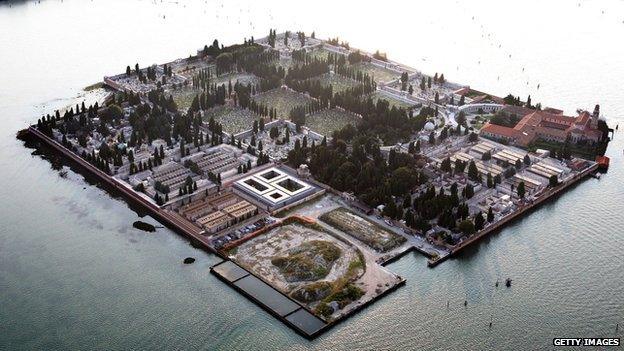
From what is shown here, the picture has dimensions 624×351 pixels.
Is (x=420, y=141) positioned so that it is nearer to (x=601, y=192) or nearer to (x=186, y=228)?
(x=601, y=192)

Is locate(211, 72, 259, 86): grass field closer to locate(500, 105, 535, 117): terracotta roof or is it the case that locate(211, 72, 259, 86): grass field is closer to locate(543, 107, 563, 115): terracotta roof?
locate(500, 105, 535, 117): terracotta roof

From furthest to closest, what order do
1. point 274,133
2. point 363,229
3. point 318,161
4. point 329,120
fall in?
point 329,120 < point 274,133 < point 318,161 < point 363,229

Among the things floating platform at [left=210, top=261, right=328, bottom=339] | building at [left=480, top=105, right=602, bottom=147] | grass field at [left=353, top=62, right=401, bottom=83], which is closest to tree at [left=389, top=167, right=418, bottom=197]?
building at [left=480, top=105, right=602, bottom=147]

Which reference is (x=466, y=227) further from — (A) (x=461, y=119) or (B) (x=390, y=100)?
(B) (x=390, y=100)

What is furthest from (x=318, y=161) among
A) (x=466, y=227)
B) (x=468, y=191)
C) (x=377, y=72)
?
(x=377, y=72)

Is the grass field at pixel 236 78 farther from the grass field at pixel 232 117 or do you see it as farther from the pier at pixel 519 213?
the pier at pixel 519 213

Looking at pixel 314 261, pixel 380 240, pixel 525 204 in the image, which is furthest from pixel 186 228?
pixel 525 204
